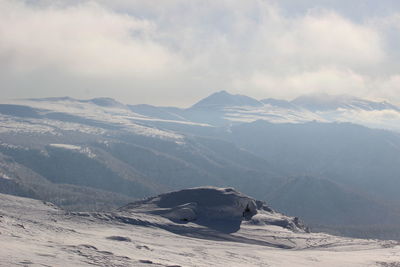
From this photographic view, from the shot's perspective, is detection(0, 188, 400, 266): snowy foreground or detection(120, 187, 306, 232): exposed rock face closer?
detection(0, 188, 400, 266): snowy foreground

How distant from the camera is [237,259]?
84.4 metres

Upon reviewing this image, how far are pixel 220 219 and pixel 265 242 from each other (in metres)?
15.3

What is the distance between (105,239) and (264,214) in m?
59.3

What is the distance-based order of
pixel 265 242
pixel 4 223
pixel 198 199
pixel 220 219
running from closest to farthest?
pixel 4 223, pixel 265 242, pixel 220 219, pixel 198 199

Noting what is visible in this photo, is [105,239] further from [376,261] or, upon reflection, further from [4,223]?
[376,261]

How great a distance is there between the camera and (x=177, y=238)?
10050 cm

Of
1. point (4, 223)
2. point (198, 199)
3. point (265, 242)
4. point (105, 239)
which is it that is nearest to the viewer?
point (4, 223)

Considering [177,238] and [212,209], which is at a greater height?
[212,209]

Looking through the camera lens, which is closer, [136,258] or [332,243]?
[136,258]

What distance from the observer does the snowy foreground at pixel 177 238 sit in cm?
7044

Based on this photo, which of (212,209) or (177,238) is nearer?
(177,238)

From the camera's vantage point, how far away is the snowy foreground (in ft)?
231

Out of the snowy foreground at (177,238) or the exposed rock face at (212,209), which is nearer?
the snowy foreground at (177,238)

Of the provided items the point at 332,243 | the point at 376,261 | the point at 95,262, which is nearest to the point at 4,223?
the point at 95,262
